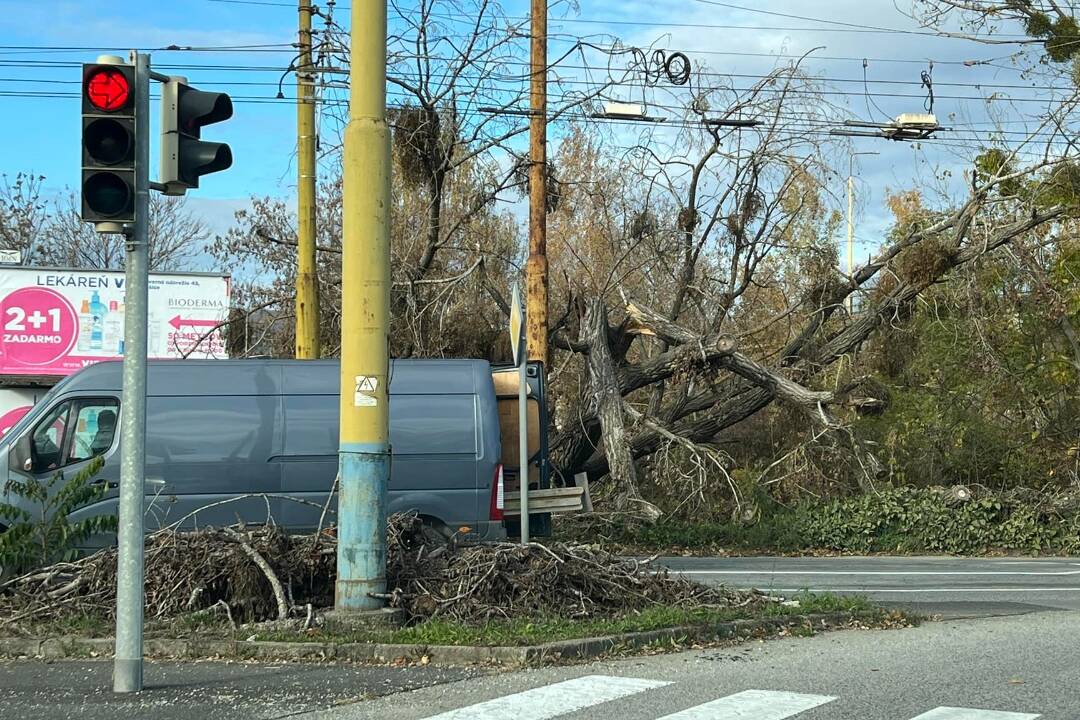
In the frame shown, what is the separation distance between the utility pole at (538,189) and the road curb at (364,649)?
8.47 metres

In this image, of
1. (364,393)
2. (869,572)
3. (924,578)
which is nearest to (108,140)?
(364,393)

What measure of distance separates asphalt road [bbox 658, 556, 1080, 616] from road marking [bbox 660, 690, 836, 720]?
4.33 meters

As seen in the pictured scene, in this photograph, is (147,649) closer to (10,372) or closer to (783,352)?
(783,352)

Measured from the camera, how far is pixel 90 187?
22.8ft

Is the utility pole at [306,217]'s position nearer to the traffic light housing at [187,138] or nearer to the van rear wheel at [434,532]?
the van rear wheel at [434,532]

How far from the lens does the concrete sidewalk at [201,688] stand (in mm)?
6520

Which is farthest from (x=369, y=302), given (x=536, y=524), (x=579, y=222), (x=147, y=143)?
(x=579, y=222)

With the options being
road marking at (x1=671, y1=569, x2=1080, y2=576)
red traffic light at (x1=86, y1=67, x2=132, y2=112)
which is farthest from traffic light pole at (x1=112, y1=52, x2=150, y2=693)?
road marking at (x1=671, y1=569, x2=1080, y2=576)

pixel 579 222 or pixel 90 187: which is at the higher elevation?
pixel 579 222

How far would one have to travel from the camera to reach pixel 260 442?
12211 millimetres

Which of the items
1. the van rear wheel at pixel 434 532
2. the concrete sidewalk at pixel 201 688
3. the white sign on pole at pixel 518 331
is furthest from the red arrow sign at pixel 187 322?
the concrete sidewalk at pixel 201 688

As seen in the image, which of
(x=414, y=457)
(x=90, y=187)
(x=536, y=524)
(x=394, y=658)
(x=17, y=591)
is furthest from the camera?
(x=536, y=524)

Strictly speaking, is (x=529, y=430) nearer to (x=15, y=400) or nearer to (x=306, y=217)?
(x=306, y=217)

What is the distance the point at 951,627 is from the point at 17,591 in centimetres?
741
